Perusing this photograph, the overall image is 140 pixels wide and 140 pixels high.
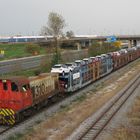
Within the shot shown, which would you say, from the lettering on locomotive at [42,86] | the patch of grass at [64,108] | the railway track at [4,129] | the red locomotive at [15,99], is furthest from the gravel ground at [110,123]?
the railway track at [4,129]

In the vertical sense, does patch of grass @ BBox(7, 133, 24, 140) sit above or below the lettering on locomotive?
below

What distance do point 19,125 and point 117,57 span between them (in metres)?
44.5

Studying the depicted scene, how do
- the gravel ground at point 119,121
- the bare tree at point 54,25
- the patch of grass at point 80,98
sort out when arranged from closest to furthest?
the gravel ground at point 119,121 < the patch of grass at point 80,98 < the bare tree at point 54,25

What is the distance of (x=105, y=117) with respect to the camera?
26.9m

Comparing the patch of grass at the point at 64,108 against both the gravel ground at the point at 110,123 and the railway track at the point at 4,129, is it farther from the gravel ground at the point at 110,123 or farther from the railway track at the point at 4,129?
the railway track at the point at 4,129

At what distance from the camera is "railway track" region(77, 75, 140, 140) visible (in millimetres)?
21688

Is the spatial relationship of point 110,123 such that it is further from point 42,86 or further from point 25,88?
point 42,86

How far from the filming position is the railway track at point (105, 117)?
2169 centimetres

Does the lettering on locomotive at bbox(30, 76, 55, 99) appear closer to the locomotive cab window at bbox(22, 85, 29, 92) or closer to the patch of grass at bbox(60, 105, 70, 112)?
the locomotive cab window at bbox(22, 85, 29, 92)

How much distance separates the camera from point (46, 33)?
70.6 m

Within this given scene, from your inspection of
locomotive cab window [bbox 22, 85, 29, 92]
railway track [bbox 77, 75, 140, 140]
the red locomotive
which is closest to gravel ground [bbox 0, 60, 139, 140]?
the red locomotive

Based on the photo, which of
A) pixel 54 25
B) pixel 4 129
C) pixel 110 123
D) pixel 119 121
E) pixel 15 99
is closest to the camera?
pixel 4 129

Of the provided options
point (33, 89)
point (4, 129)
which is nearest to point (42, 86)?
point (33, 89)

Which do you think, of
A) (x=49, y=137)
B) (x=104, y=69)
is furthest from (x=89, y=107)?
(x=104, y=69)
